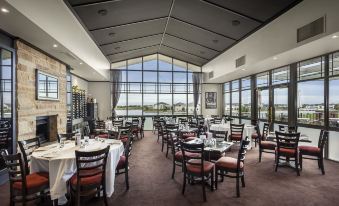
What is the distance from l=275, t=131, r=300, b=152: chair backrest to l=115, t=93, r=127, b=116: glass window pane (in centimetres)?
874

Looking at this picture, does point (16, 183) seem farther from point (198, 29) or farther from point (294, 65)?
point (294, 65)

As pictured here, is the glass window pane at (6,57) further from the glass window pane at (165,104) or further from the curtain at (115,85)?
the glass window pane at (165,104)

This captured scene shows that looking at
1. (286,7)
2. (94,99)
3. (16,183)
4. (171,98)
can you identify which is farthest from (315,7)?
(94,99)

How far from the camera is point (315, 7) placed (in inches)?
174

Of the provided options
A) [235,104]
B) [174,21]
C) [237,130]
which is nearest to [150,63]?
[174,21]

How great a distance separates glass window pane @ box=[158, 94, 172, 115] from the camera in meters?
12.5

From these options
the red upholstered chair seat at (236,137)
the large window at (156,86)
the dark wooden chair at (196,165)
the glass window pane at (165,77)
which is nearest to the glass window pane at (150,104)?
the large window at (156,86)

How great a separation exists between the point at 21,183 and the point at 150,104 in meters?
9.45

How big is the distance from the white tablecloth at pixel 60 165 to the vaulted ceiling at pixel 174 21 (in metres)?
3.39

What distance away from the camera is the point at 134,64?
1221cm

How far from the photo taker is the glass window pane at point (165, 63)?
1241cm

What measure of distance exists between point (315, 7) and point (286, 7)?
824 millimetres

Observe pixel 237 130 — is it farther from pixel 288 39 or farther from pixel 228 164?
Answer: pixel 228 164

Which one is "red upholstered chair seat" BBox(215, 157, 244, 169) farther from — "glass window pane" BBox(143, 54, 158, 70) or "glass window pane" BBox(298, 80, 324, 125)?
"glass window pane" BBox(143, 54, 158, 70)
